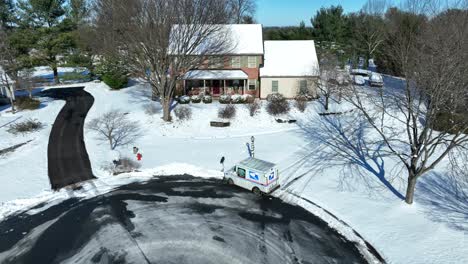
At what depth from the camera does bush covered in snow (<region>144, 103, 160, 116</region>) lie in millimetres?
34619

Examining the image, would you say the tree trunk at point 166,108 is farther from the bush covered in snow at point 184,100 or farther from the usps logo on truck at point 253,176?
the usps logo on truck at point 253,176

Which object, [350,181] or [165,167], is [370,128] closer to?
[350,181]

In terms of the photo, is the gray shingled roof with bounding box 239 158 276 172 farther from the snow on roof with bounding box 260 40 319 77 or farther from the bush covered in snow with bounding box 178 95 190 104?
the snow on roof with bounding box 260 40 319 77

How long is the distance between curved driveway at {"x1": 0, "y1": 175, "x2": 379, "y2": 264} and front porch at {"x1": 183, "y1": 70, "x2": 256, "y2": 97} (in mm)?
21526

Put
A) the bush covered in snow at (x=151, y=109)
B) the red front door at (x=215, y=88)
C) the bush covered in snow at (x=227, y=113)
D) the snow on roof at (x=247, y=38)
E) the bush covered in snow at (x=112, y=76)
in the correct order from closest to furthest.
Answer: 1. the bush covered in snow at (x=227, y=113)
2. the bush covered in snow at (x=151, y=109)
3. the snow on roof at (x=247, y=38)
4. the red front door at (x=215, y=88)
5. the bush covered in snow at (x=112, y=76)

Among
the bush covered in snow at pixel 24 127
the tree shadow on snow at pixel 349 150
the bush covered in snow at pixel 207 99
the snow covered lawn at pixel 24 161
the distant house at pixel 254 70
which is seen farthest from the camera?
the distant house at pixel 254 70

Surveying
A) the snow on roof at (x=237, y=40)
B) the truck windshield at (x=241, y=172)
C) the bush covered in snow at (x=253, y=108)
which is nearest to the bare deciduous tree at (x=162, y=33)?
the snow on roof at (x=237, y=40)

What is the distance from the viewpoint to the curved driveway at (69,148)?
22.0 metres

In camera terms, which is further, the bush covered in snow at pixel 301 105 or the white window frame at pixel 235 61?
the white window frame at pixel 235 61

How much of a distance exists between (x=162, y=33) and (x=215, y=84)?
12530 mm

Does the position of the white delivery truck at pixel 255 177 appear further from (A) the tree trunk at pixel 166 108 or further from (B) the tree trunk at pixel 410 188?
(A) the tree trunk at pixel 166 108

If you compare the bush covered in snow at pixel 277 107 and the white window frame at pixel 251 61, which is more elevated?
the white window frame at pixel 251 61

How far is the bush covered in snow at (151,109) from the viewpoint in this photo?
34619 mm

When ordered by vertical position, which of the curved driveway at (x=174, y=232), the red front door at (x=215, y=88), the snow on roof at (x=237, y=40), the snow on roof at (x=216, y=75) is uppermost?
the snow on roof at (x=237, y=40)
